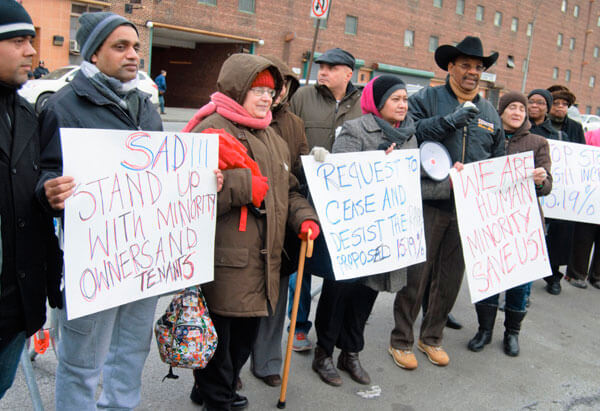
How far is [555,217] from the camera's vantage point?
16.2 ft

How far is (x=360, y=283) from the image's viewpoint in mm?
3328

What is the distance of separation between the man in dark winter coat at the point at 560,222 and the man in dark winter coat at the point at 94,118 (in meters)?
4.24

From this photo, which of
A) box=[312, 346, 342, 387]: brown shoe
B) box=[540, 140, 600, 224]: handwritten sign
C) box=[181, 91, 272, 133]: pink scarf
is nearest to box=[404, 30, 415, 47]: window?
box=[540, 140, 600, 224]: handwritten sign

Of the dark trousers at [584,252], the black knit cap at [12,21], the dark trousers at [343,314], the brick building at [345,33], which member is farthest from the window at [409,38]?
the black knit cap at [12,21]

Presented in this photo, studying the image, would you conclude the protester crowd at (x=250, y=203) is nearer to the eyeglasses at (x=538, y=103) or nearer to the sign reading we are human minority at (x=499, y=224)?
the eyeglasses at (x=538, y=103)

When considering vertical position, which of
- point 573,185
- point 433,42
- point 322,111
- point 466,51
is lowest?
point 573,185

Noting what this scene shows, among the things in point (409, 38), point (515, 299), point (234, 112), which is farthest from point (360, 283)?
point (409, 38)

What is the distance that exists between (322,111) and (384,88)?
0.86 metres

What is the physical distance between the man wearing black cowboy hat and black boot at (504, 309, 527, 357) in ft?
1.94

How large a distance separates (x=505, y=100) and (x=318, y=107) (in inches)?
58.3

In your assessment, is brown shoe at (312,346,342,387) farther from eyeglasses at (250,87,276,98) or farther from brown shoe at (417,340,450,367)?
eyeglasses at (250,87,276,98)

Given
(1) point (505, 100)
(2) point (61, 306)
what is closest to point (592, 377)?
(1) point (505, 100)

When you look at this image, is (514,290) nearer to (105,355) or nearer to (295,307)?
(295,307)

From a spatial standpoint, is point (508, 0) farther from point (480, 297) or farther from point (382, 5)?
point (480, 297)
